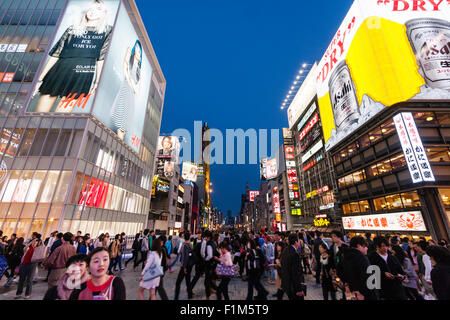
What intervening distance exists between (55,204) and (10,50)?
21496mm

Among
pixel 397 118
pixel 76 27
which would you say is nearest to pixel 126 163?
pixel 76 27

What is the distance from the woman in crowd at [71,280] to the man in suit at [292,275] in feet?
14.2

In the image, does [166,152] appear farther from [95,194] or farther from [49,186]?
[49,186]

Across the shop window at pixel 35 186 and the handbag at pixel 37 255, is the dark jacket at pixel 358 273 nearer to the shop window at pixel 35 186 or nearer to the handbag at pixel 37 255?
the handbag at pixel 37 255

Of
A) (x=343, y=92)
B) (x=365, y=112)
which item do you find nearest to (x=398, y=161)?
(x=365, y=112)

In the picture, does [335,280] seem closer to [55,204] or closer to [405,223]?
[405,223]

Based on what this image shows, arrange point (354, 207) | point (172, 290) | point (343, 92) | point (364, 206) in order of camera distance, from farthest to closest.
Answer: point (343, 92), point (354, 207), point (364, 206), point (172, 290)

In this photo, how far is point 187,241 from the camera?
25.5 feet

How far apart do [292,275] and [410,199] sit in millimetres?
23797

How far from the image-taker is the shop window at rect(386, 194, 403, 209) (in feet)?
70.4

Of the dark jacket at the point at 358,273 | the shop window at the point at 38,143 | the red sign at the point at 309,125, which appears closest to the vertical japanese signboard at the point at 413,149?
the dark jacket at the point at 358,273

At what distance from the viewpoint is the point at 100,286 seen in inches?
104

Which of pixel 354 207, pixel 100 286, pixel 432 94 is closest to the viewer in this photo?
pixel 100 286

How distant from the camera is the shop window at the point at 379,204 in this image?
23673mm
